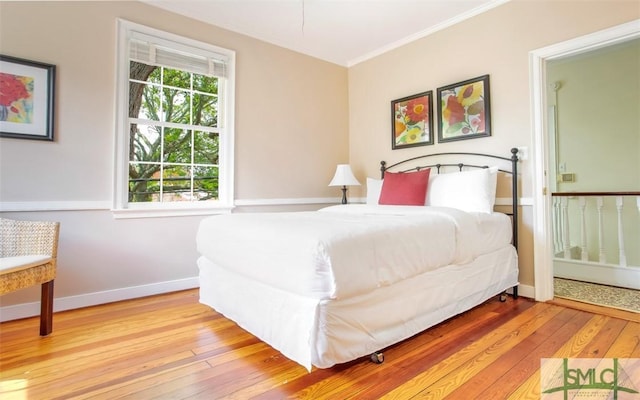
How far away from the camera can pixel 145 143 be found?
2828 mm

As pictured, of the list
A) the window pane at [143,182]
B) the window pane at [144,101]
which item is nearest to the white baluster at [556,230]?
the window pane at [143,182]

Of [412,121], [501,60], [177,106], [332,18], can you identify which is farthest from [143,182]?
[501,60]

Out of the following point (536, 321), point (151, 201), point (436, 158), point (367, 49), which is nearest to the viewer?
point (536, 321)

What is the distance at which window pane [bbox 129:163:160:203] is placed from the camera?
108 inches

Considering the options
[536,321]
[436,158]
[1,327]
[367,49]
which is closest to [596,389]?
[536,321]

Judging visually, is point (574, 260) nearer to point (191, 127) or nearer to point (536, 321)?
point (536, 321)

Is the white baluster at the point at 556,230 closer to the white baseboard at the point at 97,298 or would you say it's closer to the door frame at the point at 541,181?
the door frame at the point at 541,181

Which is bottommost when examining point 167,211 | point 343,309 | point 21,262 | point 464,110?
point 343,309

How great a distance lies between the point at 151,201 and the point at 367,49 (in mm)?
2850

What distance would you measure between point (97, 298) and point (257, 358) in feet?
5.41

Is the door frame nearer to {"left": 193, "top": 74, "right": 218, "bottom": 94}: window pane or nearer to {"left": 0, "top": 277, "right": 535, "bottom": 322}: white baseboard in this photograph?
{"left": 0, "top": 277, "right": 535, "bottom": 322}: white baseboard

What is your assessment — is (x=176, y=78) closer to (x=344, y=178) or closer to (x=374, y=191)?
(x=344, y=178)

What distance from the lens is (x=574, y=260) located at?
3.31m

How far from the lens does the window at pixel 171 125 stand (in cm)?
266
